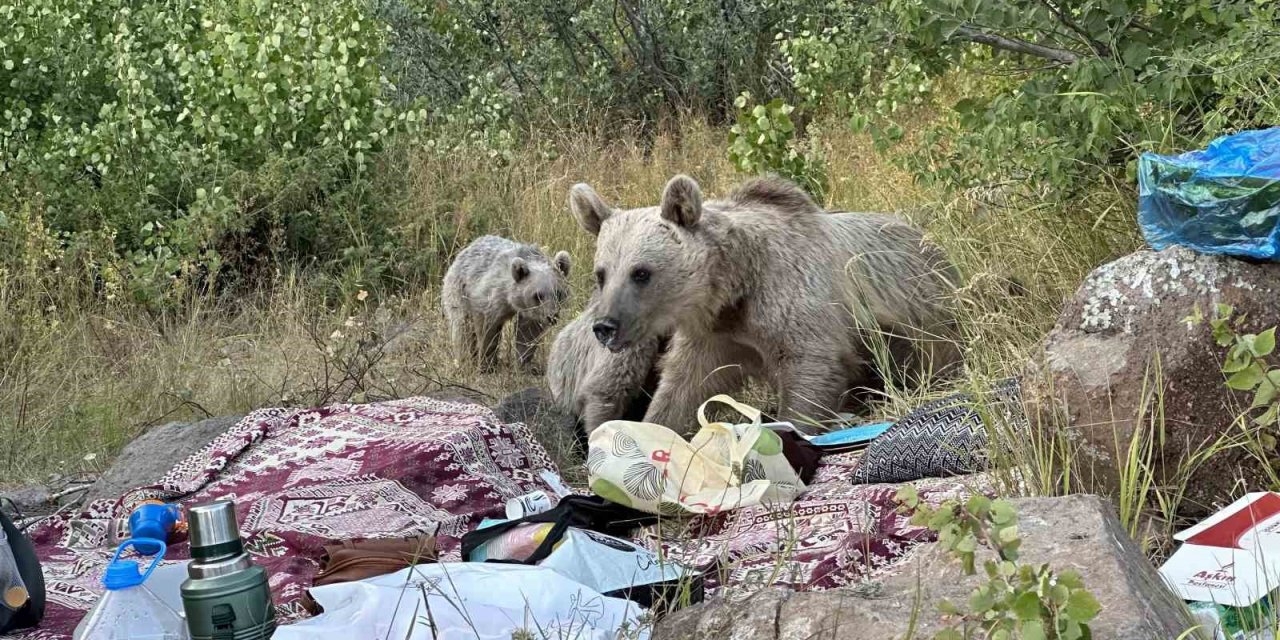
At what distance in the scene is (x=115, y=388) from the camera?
6.92m

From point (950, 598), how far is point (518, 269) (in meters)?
5.50

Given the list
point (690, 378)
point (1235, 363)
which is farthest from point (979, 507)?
point (690, 378)

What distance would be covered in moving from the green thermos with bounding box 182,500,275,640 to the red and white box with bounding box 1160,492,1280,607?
1.84m

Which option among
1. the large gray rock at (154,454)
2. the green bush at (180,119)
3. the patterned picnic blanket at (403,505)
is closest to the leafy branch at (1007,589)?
the patterned picnic blanket at (403,505)

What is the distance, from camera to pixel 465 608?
2.76 metres

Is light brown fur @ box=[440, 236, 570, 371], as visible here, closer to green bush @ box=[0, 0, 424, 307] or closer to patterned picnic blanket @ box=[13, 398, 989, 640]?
green bush @ box=[0, 0, 424, 307]

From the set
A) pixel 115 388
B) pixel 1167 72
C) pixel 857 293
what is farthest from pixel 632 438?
pixel 115 388

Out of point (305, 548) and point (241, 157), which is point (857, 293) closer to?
point (305, 548)

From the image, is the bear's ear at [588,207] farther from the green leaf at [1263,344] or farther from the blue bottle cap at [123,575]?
the green leaf at [1263,344]

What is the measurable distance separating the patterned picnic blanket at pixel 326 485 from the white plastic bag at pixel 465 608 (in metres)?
0.73

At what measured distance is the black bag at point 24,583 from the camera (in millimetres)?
3332

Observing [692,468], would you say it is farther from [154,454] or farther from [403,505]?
[154,454]

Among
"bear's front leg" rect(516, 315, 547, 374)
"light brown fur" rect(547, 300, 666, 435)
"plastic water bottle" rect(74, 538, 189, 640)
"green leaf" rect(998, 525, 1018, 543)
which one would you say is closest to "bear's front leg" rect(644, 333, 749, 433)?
"light brown fur" rect(547, 300, 666, 435)

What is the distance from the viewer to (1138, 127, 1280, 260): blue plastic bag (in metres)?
3.30
